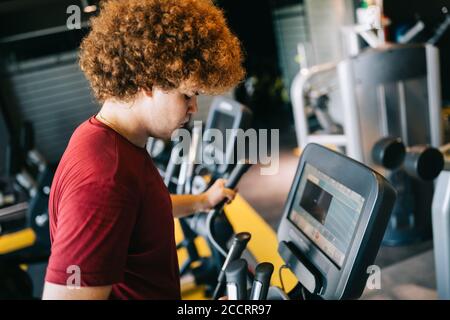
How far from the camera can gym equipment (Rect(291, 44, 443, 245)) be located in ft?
9.59

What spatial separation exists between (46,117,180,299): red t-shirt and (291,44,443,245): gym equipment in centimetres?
212

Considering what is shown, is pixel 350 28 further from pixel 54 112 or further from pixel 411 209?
pixel 54 112

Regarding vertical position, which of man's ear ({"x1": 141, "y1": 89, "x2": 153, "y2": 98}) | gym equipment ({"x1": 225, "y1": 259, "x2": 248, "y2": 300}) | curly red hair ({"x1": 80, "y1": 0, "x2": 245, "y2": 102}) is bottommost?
gym equipment ({"x1": 225, "y1": 259, "x2": 248, "y2": 300})

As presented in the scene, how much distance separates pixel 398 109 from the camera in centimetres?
304

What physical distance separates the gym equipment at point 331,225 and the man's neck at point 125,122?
470 mm

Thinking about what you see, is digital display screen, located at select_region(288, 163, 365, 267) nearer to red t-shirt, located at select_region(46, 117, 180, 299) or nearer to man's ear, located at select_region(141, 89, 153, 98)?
red t-shirt, located at select_region(46, 117, 180, 299)

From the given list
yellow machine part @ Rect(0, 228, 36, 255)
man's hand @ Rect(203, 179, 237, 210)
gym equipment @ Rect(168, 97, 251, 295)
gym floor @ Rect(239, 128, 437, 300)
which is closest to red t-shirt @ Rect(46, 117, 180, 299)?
man's hand @ Rect(203, 179, 237, 210)

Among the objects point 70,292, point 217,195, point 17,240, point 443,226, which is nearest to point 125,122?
point 70,292

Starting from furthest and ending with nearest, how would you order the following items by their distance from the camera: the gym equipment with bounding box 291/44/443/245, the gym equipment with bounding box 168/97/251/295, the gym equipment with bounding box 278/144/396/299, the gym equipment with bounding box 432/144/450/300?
the gym equipment with bounding box 291/44/443/245
the gym equipment with bounding box 168/97/251/295
the gym equipment with bounding box 432/144/450/300
the gym equipment with bounding box 278/144/396/299

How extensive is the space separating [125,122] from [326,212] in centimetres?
61

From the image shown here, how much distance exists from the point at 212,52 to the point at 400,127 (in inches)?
92.5

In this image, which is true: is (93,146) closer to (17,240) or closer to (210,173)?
(210,173)
